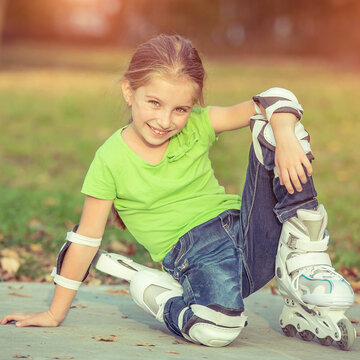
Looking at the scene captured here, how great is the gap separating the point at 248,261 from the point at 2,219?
9.46ft

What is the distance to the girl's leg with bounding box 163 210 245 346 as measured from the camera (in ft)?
8.86

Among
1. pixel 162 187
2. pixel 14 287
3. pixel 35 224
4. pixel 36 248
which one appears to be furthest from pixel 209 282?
pixel 35 224

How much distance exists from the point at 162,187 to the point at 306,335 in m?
0.80

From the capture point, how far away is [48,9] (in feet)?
163

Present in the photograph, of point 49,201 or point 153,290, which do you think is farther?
point 49,201

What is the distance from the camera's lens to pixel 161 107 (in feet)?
9.70

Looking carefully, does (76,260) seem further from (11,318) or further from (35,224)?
(35,224)

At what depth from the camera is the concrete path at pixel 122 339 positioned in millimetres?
2510

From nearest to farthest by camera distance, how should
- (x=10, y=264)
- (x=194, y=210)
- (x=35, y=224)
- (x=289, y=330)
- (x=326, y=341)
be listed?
1. (x=326, y=341)
2. (x=289, y=330)
3. (x=194, y=210)
4. (x=10, y=264)
5. (x=35, y=224)

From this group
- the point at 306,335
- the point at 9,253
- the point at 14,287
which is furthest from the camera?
the point at 9,253

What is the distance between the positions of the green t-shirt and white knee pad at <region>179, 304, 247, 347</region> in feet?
1.39

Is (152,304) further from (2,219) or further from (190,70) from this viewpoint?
(2,219)

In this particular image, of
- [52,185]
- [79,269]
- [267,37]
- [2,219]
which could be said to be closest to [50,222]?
[2,219]

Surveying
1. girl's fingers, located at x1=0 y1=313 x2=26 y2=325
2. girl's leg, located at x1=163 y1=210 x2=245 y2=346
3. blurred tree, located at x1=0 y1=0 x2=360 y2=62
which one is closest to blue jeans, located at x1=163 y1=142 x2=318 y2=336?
girl's leg, located at x1=163 y1=210 x2=245 y2=346
